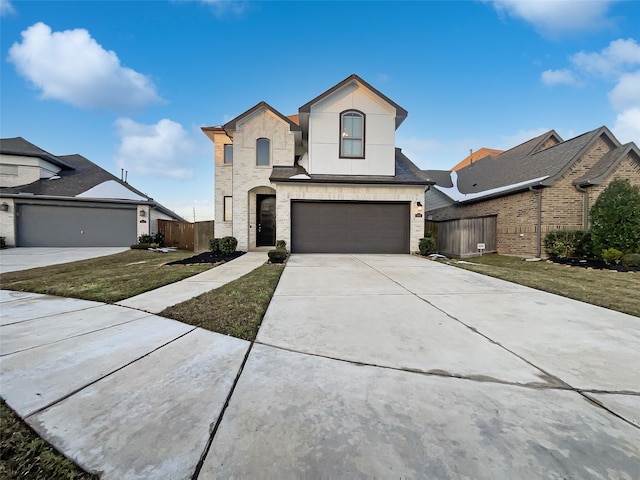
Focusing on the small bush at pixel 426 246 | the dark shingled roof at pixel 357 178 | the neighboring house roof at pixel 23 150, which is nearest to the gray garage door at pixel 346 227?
the small bush at pixel 426 246

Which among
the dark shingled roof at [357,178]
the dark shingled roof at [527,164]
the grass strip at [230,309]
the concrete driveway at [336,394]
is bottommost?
the concrete driveway at [336,394]

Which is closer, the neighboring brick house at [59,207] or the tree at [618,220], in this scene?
the tree at [618,220]

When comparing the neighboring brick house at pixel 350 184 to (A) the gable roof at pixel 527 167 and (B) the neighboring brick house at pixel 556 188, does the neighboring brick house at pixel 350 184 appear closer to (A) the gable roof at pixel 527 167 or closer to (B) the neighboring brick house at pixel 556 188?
(B) the neighboring brick house at pixel 556 188

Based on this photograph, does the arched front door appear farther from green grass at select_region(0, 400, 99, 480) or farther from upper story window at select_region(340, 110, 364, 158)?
green grass at select_region(0, 400, 99, 480)

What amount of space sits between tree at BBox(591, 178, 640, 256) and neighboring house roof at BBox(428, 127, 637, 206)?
6.43ft

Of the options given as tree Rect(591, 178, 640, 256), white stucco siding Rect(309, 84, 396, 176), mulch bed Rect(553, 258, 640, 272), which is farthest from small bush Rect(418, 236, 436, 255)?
tree Rect(591, 178, 640, 256)

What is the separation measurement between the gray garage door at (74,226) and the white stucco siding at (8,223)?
0.63 ft

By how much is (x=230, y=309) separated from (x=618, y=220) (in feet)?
43.6

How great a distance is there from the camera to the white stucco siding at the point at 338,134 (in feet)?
39.7

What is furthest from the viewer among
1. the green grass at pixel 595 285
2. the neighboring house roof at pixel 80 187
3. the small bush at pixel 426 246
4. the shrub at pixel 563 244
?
the neighboring house roof at pixel 80 187

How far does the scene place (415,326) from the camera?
3.43 metres

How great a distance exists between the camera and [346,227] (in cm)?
1206

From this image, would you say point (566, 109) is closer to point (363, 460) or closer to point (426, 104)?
point (426, 104)

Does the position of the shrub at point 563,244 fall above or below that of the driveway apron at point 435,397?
above
